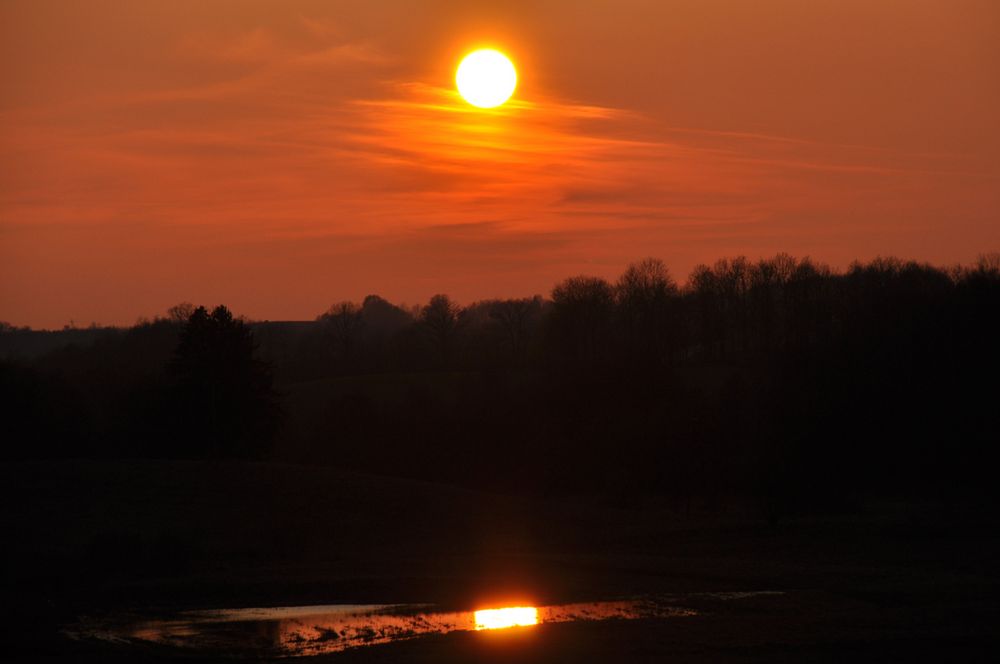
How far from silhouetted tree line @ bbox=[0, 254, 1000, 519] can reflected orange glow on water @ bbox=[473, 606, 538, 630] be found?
20.6 meters

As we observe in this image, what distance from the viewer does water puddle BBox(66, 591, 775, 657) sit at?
20.7 metres

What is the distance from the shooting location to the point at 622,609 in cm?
2423

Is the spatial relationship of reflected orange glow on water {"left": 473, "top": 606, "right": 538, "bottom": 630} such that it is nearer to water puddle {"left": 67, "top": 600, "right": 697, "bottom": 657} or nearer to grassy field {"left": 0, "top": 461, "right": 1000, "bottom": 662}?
water puddle {"left": 67, "top": 600, "right": 697, "bottom": 657}

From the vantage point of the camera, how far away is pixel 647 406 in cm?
7069

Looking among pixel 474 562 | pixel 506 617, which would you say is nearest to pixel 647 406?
pixel 474 562

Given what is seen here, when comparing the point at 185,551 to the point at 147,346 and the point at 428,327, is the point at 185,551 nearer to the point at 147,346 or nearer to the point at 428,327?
the point at 147,346

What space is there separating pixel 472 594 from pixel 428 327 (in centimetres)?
11586

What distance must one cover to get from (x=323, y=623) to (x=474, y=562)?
36.2ft

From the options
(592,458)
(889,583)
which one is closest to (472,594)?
(889,583)

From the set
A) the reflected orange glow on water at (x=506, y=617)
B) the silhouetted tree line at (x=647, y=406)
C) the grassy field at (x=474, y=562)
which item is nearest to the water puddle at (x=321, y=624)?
the reflected orange glow on water at (x=506, y=617)

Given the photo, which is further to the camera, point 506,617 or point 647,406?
point 647,406

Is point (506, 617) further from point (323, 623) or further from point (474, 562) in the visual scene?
point (474, 562)

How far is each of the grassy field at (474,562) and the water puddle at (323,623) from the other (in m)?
0.86

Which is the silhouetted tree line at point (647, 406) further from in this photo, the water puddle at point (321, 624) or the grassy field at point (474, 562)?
the water puddle at point (321, 624)
